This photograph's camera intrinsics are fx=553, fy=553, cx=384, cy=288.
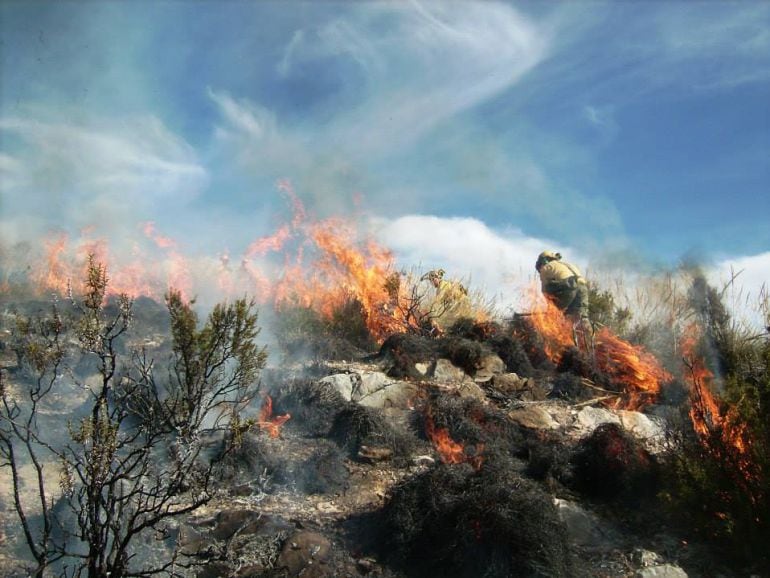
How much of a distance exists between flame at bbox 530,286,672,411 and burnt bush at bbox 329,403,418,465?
5.02 meters

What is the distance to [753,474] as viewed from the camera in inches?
237

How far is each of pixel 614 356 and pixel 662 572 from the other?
7.68 metres

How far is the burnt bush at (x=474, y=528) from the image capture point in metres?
5.58

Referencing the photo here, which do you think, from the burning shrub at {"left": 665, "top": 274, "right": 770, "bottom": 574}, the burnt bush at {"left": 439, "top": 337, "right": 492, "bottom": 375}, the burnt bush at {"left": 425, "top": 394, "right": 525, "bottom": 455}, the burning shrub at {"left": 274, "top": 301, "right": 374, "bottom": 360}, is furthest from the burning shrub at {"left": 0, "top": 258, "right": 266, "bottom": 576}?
the burnt bush at {"left": 439, "top": 337, "right": 492, "bottom": 375}

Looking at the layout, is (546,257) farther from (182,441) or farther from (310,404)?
(182,441)

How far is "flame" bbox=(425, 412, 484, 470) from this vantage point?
834 centimetres

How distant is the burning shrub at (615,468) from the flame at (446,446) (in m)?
1.42

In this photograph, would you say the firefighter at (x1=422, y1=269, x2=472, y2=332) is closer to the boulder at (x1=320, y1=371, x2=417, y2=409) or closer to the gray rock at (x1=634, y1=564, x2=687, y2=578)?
the boulder at (x1=320, y1=371, x2=417, y2=409)

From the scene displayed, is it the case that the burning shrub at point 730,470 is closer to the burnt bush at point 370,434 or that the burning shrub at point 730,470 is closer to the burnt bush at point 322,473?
the burnt bush at point 370,434

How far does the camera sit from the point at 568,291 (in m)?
14.9

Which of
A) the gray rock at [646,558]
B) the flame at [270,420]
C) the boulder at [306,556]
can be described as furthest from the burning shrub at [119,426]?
the gray rock at [646,558]

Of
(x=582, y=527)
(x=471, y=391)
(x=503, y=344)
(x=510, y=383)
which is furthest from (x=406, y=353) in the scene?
(x=582, y=527)

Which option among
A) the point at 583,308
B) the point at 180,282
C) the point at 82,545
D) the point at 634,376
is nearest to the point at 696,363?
the point at 634,376

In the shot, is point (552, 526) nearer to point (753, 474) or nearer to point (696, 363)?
point (753, 474)
